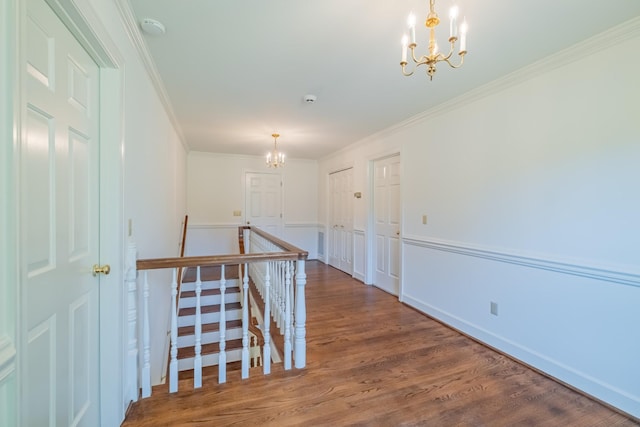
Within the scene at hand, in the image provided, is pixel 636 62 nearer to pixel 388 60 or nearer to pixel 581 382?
pixel 388 60

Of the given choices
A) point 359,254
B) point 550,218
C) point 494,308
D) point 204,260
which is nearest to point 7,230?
point 204,260

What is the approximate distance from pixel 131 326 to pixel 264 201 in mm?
4550

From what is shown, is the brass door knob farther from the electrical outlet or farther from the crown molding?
the electrical outlet

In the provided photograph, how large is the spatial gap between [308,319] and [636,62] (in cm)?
319

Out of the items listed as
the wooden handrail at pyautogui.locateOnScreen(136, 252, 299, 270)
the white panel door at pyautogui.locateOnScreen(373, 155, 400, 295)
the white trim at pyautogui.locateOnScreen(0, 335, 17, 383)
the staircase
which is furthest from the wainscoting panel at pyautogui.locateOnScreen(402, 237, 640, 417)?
the white trim at pyautogui.locateOnScreen(0, 335, 17, 383)

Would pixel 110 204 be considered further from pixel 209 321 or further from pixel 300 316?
pixel 209 321

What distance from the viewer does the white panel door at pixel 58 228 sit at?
3.07 feet

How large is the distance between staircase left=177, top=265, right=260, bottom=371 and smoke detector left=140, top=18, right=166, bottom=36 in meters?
2.63

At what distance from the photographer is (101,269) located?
1.44 m

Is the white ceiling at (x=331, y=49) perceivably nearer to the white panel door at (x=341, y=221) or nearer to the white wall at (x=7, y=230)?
the white wall at (x=7, y=230)

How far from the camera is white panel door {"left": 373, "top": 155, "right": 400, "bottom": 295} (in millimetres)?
4000

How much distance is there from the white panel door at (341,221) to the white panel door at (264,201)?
3.83ft

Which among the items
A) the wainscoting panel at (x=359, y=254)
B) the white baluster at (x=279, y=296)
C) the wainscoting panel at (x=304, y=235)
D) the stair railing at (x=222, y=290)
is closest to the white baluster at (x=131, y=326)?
the stair railing at (x=222, y=290)

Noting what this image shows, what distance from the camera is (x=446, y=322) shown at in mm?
2982
